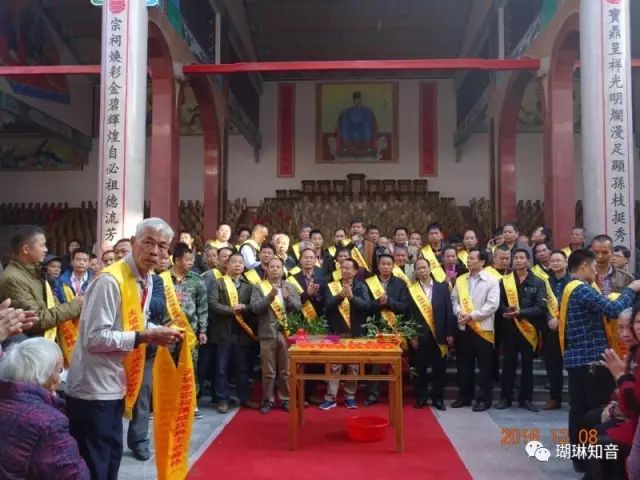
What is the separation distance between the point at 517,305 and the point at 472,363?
2.17 feet

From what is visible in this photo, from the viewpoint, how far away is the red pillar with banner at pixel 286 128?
15.2 m

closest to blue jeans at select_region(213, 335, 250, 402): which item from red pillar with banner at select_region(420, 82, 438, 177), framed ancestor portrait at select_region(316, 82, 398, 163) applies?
framed ancestor portrait at select_region(316, 82, 398, 163)

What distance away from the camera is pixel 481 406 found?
17.6ft

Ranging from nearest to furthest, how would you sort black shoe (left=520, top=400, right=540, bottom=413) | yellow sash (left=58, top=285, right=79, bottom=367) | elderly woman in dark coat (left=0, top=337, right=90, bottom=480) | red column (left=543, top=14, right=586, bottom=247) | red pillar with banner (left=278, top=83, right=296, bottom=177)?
elderly woman in dark coat (left=0, top=337, right=90, bottom=480), yellow sash (left=58, top=285, right=79, bottom=367), black shoe (left=520, top=400, right=540, bottom=413), red column (left=543, top=14, right=586, bottom=247), red pillar with banner (left=278, top=83, right=296, bottom=177)

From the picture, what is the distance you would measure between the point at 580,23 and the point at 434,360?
13.3 feet

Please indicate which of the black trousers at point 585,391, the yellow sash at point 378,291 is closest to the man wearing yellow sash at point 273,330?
the yellow sash at point 378,291

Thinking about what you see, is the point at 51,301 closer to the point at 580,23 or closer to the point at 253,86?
the point at 580,23

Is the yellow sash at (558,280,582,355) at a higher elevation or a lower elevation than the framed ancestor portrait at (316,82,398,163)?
lower

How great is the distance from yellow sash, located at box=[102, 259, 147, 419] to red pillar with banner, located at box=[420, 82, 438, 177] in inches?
514

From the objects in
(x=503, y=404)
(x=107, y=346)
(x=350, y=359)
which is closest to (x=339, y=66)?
(x=503, y=404)

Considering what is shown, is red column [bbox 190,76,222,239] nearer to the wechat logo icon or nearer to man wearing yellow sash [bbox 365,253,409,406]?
man wearing yellow sash [bbox 365,253,409,406]

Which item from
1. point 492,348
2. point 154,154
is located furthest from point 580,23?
point 154,154

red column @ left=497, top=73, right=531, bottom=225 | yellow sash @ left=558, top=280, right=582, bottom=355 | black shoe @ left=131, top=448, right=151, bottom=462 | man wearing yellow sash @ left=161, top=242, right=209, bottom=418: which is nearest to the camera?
yellow sash @ left=558, top=280, right=582, bottom=355

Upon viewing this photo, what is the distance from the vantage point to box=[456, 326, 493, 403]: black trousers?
5383mm
